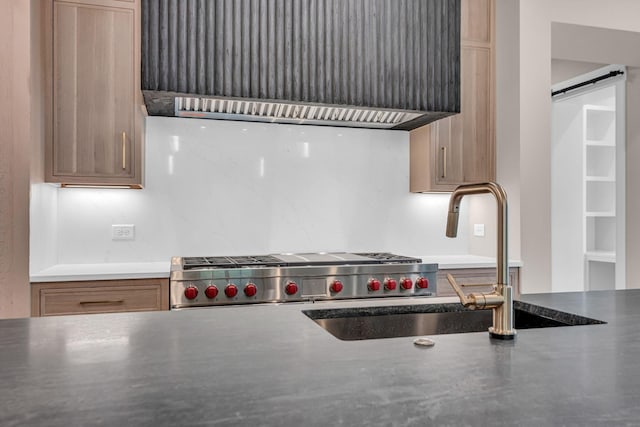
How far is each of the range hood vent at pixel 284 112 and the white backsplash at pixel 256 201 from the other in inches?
4.7

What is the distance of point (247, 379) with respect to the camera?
2.67 feet

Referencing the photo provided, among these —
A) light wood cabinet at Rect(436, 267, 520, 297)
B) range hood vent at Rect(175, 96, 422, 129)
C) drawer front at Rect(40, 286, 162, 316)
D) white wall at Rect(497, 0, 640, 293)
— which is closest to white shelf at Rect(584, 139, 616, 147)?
white wall at Rect(497, 0, 640, 293)

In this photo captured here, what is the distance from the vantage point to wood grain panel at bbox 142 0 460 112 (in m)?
2.65

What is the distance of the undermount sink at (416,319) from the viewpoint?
4.78 feet

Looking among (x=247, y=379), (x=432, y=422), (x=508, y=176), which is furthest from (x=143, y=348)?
(x=508, y=176)

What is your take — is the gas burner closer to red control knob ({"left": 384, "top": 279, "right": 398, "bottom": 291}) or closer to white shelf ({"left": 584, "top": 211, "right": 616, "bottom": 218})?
red control knob ({"left": 384, "top": 279, "right": 398, "bottom": 291})

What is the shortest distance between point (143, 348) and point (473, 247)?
314cm

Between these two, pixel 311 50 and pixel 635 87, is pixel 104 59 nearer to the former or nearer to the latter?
pixel 311 50

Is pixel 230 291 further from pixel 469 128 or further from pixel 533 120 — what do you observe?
pixel 533 120

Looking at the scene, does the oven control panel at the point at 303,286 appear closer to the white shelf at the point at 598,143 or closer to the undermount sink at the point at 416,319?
the undermount sink at the point at 416,319

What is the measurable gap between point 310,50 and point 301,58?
7 centimetres

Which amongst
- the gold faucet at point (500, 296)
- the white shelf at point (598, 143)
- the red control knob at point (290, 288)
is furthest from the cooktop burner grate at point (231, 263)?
the white shelf at point (598, 143)

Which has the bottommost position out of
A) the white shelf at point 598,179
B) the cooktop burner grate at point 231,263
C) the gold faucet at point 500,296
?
the cooktop burner grate at point 231,263

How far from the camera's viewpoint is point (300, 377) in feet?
2.71
